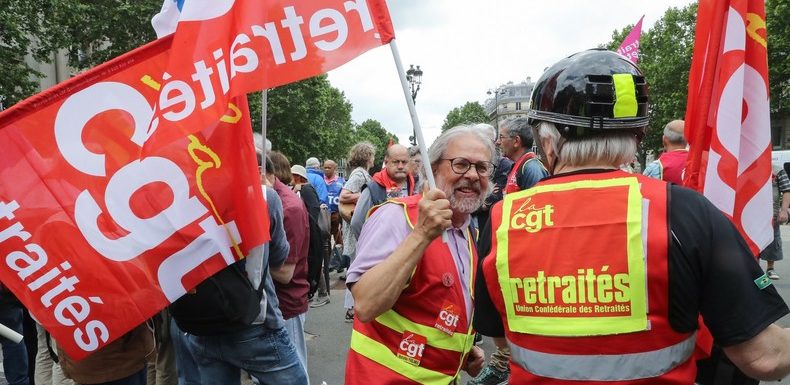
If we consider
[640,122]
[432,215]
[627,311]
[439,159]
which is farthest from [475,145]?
[627,311]

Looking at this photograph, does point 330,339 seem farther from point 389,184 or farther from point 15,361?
point 15,361

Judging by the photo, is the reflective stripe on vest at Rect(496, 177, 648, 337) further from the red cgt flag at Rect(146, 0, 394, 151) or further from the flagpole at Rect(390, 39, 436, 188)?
the red cgt flag at Rect(146, 0, 394, 151)

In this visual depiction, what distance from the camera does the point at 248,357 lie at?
2912 mm

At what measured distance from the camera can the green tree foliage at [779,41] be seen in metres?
27.8

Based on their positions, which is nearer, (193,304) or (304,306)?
(193,304)

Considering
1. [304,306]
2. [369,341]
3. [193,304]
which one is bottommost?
[304,306]

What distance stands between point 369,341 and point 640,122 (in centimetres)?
124

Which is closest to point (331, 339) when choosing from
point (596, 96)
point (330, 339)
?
point (330, 339)

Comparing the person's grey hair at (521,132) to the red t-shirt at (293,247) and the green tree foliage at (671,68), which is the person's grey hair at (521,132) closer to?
the red t-shirt at (293,247)

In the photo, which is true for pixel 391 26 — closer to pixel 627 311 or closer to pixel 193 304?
pixel 627 311

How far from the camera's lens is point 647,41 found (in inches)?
1731

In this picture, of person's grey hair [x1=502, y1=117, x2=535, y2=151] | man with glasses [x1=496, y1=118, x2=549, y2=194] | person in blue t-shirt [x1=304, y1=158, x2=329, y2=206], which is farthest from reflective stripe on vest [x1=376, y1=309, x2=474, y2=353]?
person in blue t-shirt [x1=304, y1=158, x2=329, y2=206]

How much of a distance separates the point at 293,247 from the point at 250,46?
201cm

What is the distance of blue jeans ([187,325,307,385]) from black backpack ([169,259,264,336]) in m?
0.14
